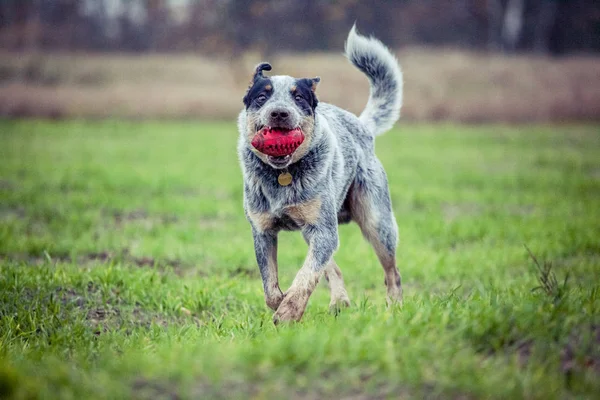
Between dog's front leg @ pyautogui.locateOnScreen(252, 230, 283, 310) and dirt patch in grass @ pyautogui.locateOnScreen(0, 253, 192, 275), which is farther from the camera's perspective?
dirt patch in grass @ pyautogui.locateOnScreen(0, 253, 192, 275)

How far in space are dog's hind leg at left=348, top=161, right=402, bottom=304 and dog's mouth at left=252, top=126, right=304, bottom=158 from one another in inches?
42.9

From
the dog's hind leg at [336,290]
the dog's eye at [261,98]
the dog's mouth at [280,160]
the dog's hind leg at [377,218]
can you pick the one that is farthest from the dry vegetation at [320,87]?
the dog's mouth at [280,160]

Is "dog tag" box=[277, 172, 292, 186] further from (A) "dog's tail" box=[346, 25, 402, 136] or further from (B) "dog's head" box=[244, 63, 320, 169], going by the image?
(A) "dog's tail" box=[346, 25, 402, 136]

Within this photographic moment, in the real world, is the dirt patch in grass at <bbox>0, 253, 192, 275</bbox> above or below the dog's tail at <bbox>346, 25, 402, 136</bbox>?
below

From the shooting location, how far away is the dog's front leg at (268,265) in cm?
433

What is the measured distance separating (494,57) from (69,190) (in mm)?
19527

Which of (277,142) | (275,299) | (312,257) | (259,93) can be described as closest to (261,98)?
(259,93)

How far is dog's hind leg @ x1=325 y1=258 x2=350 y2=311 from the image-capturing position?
4754mm

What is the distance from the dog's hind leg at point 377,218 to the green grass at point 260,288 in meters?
0.30

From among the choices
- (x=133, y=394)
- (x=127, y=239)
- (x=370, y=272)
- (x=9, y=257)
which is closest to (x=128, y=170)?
(x=127, y=239)

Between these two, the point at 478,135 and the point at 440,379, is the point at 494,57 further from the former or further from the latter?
the point at 440,379

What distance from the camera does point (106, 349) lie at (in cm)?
377

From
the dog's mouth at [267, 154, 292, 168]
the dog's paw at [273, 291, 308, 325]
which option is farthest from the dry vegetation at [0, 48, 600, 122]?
the dog's paw at [273, 291, 308, 325]

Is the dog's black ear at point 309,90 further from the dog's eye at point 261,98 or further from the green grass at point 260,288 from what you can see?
the green grass at point 260,288
